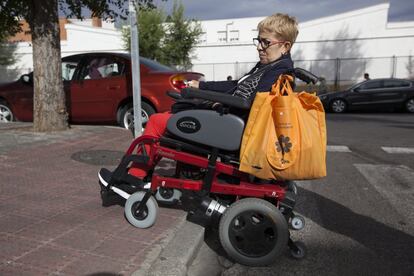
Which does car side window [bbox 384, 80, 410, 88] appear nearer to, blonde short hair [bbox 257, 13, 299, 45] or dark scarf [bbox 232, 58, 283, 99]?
blonde short hair [bbox 257, 13, 299, 45]

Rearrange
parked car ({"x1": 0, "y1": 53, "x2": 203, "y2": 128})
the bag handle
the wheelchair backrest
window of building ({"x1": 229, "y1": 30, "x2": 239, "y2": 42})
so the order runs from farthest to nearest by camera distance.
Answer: window of building ({"x1": 229, "y1": 30, "x2": 239, "y2": 42}) < parked car ({"x1": 0, "y1": 53, "x2": 203, "y2": 128}) < the wheelchair backrest < the bag handle

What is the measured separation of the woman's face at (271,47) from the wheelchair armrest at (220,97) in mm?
497

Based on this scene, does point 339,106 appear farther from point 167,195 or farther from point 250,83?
point 250,83

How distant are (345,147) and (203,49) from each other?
28736 millimetres

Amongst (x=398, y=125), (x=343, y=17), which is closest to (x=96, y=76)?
(x=398, y=125)

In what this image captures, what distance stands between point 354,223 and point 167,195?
181cm

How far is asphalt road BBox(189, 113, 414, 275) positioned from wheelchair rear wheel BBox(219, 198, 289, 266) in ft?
0.36

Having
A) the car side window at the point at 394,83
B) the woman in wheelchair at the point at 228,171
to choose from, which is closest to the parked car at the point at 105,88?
the woman in wheelchair at the point at 228,171

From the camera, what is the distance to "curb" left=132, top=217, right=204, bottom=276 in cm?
273

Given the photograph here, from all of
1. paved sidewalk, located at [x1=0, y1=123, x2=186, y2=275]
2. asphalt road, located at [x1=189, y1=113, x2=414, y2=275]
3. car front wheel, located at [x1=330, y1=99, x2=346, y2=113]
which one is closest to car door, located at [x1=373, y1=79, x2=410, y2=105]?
car front wheel, located at [x1=330, y1=99, x2=346, y2=113]

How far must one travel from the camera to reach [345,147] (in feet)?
26.6

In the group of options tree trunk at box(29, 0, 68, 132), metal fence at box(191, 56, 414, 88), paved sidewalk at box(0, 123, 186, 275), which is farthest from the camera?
metal fence at box(191, 56, 414, 88)

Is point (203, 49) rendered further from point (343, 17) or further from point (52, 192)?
point (52, 192)

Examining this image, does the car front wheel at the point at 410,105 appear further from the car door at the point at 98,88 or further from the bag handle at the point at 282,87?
the bag handle at the point at 282,87
